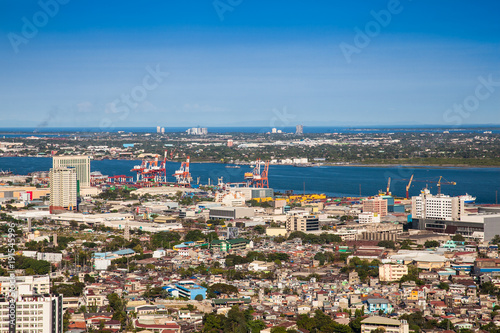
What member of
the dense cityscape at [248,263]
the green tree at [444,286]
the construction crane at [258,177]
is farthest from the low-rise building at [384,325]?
the construction crane at [258,177]

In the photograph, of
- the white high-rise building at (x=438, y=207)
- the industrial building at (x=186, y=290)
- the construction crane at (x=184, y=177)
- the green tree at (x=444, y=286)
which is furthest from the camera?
the construction crane at (x=184, y=177)

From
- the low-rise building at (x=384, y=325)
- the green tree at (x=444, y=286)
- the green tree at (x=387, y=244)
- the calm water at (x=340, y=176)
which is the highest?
the low-rise building at (x=384, y=325)

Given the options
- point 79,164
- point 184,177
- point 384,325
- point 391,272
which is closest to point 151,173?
point 184,177

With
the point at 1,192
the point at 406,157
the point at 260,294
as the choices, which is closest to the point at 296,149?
the point at 406,157

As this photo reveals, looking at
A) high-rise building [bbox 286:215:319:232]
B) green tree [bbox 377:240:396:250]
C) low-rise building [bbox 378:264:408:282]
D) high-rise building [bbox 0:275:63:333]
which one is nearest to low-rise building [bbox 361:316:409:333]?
low-rise building [bbox 378:264:408:282]

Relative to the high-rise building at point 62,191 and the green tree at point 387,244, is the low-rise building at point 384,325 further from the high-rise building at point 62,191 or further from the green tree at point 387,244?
the high-rise building at point 62,191

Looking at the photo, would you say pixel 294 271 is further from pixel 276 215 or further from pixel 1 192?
pixel 1 192

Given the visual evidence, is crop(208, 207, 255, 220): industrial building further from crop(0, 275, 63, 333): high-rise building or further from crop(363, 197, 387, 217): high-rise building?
crop(0, 275, 63, 333): high-rise building

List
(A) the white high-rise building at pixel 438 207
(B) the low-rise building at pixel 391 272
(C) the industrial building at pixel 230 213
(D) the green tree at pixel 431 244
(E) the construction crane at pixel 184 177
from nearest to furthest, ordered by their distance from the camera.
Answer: (B) the low-rise building at pixel 391 272 < (D) the green tree at pixel 431 244 < (A) the white high-rise building at pixel 438 207 < (C) the industrial building at pixel 230 213 < (E) the construction crane at pixel 184 177
